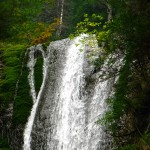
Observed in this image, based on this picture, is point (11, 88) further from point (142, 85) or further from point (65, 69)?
point (142, 85)

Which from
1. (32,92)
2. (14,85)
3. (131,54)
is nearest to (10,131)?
(32,92)

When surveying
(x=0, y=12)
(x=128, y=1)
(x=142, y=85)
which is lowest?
(x=142, y=85)

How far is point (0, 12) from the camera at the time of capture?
30172 millimetres

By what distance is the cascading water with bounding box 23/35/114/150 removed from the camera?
16.7m

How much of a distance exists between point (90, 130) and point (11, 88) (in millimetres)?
7264

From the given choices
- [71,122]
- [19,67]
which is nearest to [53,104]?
[71,122]

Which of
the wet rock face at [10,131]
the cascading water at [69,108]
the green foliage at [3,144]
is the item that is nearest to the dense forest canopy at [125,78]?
the green foliage at [3,144]

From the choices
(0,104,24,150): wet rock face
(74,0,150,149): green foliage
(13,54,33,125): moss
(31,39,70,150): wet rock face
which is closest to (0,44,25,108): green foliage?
(13,54,33,125): moss

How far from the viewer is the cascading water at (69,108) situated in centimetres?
1666

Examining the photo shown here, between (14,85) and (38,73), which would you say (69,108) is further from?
(14,85)

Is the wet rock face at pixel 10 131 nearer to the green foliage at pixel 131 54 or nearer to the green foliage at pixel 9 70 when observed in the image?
the green foliage at pixel 9 70

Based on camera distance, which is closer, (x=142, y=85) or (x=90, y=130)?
(x=142, y=85)

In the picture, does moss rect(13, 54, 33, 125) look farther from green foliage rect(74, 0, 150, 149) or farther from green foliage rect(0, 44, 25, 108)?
green foliage rect(74, 0, 150, 149)

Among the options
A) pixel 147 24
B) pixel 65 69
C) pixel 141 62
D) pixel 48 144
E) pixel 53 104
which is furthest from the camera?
Answer: pixel 65 69
